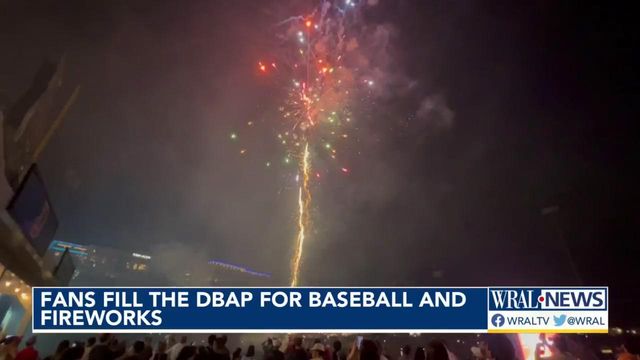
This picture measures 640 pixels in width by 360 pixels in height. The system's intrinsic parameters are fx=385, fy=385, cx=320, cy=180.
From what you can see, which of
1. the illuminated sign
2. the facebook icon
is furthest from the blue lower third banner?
the illuminated sign

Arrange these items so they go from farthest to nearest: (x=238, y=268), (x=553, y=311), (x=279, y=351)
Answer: (x=238, y=268) < (x=553, y=311) < (x=279, y=351)

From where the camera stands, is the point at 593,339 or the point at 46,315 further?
the point at 593,339

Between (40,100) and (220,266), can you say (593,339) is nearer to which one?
(40,100)

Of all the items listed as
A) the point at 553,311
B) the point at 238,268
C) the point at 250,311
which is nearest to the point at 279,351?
the point at 250,311

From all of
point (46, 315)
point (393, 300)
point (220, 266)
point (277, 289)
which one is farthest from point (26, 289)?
point (220, 266)

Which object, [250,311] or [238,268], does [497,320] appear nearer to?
[250,311]

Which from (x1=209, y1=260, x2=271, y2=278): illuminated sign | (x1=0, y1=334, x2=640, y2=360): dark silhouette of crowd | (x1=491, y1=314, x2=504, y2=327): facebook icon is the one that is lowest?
(x1=0, y1=334, x2=640, y2=360): dark silhouette of crowd

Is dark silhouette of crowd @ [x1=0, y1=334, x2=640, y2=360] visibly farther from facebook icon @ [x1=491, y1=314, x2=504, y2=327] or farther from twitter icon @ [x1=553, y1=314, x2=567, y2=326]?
twitter icon @ [x1=553, y1=314, x2=567, y2=326]

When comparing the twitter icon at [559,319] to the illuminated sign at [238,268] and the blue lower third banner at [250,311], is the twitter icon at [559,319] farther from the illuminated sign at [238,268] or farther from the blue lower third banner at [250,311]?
the illuminated sign at [238,268]
